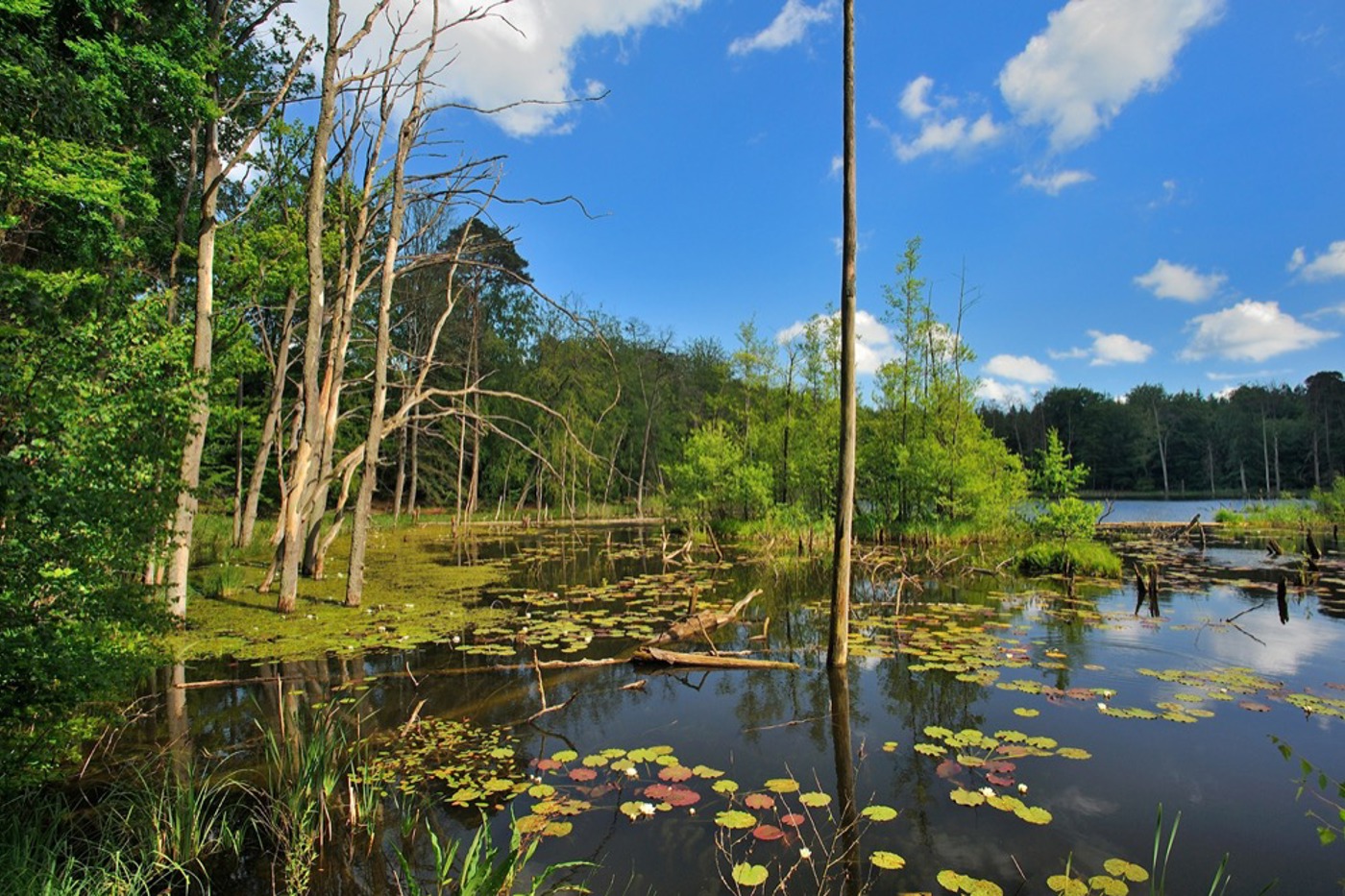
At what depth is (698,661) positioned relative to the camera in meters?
7.69

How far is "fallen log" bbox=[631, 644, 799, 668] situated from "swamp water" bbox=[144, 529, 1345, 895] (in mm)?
150

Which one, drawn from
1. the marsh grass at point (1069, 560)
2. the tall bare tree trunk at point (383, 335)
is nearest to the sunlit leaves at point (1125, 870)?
the tall bare tree trunk at point (383, 335)

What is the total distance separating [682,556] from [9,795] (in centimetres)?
1496

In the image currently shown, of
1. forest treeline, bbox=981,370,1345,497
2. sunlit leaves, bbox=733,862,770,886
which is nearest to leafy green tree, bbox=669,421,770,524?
sunlit leaves, bbox=733,862,770,886

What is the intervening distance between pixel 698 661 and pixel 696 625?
5.23ft

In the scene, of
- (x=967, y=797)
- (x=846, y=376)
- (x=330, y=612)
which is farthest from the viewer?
(x=330, y=612)

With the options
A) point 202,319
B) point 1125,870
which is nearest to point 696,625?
point 1125,870

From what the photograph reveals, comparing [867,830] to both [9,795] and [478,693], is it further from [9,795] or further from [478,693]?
[9,795]

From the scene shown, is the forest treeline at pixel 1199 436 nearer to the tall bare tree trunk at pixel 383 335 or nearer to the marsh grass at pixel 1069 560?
the marsh grass at pixel 1069 560

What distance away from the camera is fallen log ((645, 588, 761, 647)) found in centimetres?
882

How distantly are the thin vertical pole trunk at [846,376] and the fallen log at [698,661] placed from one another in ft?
2.85

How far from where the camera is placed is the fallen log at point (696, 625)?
882 cm

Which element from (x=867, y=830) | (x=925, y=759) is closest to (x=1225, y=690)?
(x=925, y=759)

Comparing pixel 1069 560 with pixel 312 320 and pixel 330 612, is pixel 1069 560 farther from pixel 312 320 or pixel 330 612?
pixel 312 320
